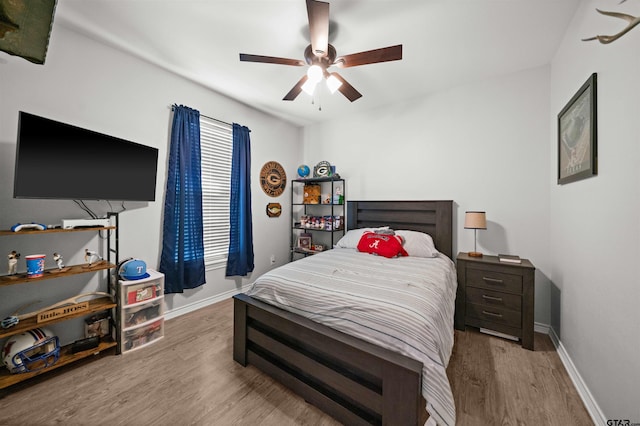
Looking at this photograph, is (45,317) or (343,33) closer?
(45,317)

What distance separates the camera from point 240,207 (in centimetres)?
338

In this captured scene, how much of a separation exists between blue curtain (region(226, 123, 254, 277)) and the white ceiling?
787 mm

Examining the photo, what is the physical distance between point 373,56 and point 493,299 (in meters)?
2.47

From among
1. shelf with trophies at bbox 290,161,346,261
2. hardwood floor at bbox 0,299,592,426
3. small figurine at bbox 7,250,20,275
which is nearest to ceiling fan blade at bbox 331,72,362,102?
shelf with trophies at bbox 290,161,346,261

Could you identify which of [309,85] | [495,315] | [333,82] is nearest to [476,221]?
[495,315]

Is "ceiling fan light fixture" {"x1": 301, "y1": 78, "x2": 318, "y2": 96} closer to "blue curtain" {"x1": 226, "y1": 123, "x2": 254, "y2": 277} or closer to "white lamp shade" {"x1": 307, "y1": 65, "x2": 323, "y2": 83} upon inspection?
"white lamp shade" {"x1": 307, "y1": 65, "x2": 323, "y2": 83}

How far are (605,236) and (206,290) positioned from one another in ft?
12.1

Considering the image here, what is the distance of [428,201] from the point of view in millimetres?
3055

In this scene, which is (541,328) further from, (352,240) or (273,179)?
(273,179)

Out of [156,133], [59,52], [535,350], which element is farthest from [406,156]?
[59,52]

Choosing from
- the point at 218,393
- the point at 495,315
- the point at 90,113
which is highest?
the point at 90,113

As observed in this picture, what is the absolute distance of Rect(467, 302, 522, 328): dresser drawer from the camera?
2.21 m

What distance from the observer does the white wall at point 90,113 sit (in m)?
1.80

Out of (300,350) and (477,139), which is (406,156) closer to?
(477,139)
